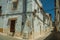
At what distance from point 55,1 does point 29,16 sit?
4.54 m

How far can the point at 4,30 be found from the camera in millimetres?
26578

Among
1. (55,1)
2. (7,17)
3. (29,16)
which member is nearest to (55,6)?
(55,1)

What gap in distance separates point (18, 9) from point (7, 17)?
224 centimetres

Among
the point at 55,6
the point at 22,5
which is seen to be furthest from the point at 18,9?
the point at 55,6

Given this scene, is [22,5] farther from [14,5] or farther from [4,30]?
[4,30]

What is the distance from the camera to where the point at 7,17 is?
26.9 metres

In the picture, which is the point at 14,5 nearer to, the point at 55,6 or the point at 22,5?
the point at 22,5

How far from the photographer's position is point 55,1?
25.8 meters

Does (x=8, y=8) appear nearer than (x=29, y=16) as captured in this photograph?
No

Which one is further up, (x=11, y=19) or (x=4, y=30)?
(x=11, y=19)

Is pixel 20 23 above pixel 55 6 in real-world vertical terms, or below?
below

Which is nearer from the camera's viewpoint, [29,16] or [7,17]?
[29,16]

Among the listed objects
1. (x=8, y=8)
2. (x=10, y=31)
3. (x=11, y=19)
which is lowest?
(x=10, y=31)

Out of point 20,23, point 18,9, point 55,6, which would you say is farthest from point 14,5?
point 55,6
